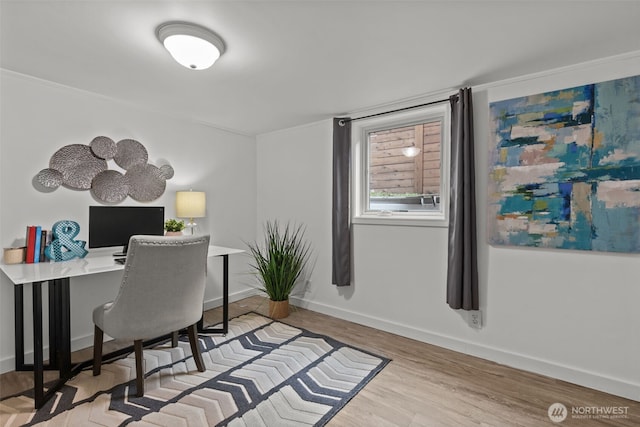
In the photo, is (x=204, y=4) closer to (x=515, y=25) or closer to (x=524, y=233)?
(x=515, y=25)

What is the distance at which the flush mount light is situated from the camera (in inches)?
67.1

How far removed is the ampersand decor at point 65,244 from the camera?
2387 mm

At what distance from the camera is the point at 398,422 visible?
70.9 inches

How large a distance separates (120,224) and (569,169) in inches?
137

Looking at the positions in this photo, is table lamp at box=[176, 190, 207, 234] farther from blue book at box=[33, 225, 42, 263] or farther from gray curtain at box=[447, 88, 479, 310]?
gray curtain at box=[447, 88, 479, 310]

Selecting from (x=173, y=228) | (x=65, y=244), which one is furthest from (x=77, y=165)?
(x=173, y=228)

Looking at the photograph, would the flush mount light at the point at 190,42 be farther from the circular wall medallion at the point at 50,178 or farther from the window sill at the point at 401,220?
the window sill at the point at 401,220

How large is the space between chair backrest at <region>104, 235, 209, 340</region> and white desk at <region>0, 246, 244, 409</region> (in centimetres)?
36

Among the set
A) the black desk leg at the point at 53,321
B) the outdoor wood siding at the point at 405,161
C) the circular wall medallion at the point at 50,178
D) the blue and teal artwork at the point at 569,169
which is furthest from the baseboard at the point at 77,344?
the blue and teal artwork at the point at 569,169

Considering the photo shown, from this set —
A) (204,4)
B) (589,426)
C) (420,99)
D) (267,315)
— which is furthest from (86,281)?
(589,426)

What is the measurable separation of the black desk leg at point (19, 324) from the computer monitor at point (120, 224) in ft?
1.68

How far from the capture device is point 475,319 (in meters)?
2.57

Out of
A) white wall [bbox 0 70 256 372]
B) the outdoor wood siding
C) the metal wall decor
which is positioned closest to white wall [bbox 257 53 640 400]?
the outdoor wood siding

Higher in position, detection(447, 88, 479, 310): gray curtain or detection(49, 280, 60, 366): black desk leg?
detection(447, 88, 479, 310): gray curtain
